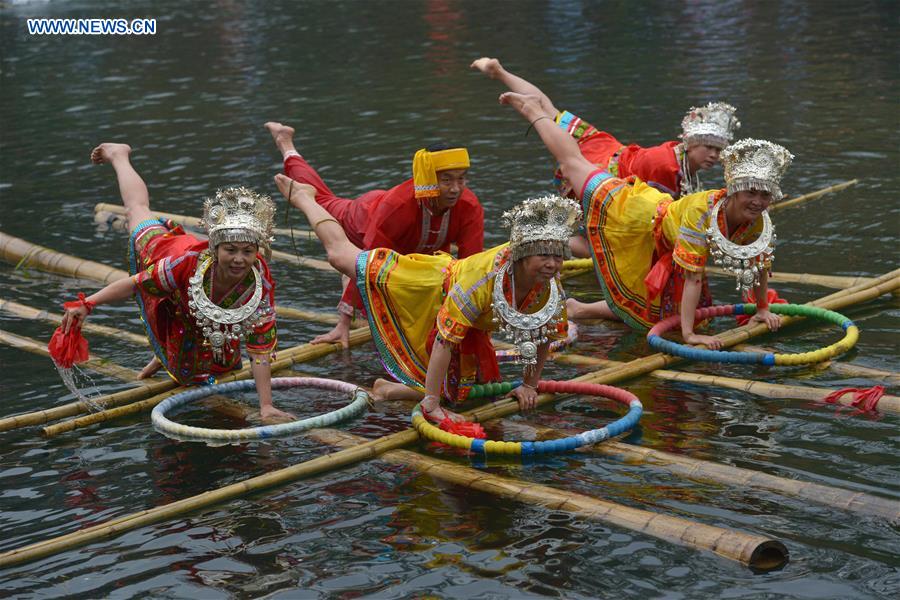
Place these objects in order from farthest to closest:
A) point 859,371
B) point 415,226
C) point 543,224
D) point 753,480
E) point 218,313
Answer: point 415,226 < point 859,371 < point 218,313 < point 543,224 < point 753,480

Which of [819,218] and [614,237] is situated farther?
[819,218]

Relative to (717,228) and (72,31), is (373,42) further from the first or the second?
(717,228)

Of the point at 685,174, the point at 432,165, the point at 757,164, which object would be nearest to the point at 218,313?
the point at 432,165

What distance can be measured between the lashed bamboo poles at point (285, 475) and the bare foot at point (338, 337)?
193 centimetres

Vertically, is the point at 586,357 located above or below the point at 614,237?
below

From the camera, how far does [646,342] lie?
9.45 metres

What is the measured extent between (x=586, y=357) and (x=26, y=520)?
4072mm

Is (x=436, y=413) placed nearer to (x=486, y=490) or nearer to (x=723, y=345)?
(x=486, y=490)

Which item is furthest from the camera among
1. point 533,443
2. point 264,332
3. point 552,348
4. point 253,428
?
point 552,348

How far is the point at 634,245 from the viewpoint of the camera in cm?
946

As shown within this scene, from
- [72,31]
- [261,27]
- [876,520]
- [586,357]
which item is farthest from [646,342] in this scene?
[72,31]

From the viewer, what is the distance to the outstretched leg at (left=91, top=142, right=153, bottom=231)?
8961 mm

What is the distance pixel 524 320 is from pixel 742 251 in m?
2.10

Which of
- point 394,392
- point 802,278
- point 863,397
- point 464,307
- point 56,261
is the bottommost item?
point 863,397
